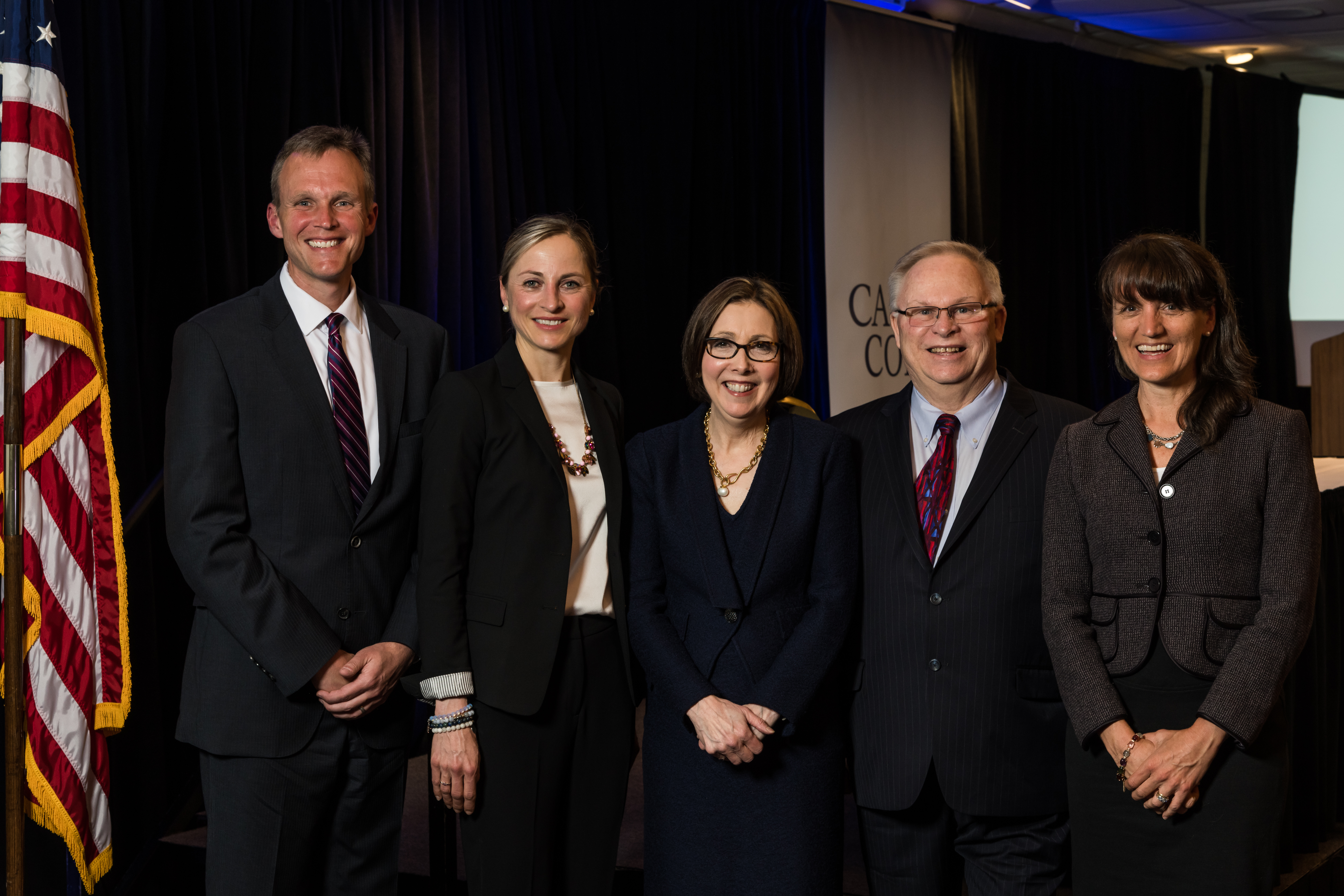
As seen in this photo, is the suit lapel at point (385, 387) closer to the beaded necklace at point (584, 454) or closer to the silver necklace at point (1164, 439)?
the beaded necklace at point (584, 454)

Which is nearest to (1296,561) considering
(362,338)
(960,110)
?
(362,338)

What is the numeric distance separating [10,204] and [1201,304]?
2.41m

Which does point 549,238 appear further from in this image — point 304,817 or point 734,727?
point 304,817

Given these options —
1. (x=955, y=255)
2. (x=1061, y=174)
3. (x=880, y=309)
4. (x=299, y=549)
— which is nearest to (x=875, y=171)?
(x=880, y=309)

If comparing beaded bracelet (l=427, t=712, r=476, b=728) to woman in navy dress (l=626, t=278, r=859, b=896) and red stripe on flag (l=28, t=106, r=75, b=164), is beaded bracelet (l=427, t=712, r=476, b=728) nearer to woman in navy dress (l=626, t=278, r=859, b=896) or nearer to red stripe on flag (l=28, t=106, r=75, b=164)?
woman in navy dress (l=626, t=278, r=859, b=896)

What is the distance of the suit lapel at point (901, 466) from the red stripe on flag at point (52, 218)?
1.81m

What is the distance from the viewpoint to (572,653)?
2334 mm

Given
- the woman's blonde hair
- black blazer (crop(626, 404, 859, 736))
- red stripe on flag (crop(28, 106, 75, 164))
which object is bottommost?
black blazer (crop(626, 404, 859, 736))

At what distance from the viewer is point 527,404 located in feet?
7.81

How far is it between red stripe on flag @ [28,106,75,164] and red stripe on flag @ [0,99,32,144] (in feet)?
0.05

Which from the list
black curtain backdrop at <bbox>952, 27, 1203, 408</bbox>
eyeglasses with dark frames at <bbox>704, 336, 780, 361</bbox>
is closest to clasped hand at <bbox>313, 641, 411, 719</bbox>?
eyeglasses with dark frames at <bbox>704, 336, 780, 361</bbox>

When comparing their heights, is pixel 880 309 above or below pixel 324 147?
above

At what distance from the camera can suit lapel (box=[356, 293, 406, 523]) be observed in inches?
94.6

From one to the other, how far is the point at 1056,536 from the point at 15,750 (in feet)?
7.13
